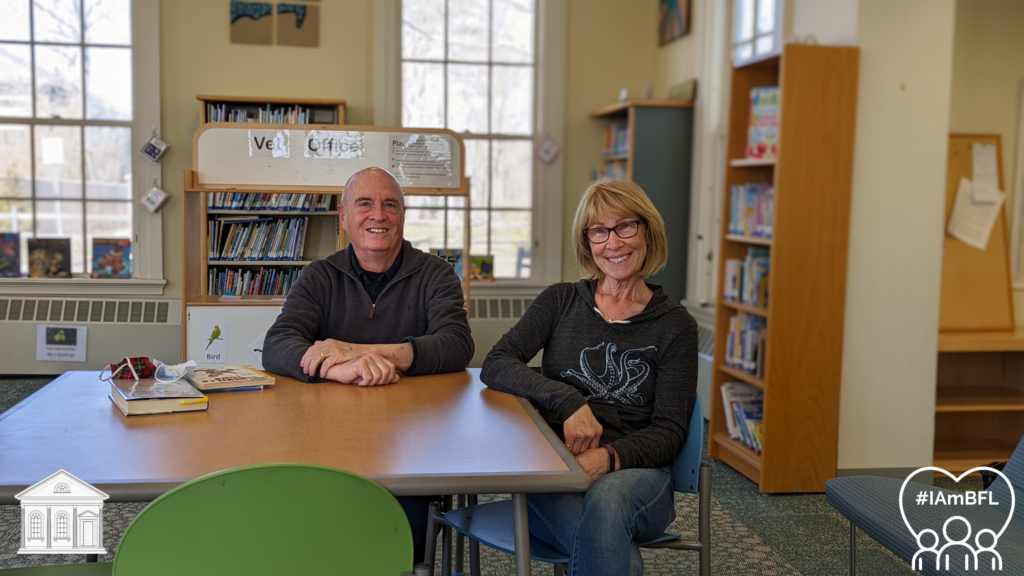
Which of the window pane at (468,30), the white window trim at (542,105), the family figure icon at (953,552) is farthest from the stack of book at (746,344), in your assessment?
the window pane at (468,30)

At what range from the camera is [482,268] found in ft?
20.3

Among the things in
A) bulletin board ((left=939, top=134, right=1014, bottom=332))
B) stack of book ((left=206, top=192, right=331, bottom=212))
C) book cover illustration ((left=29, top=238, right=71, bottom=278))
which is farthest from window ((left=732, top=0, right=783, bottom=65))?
book cover illustration ((left=29, top=238, right=71, bottom=278))

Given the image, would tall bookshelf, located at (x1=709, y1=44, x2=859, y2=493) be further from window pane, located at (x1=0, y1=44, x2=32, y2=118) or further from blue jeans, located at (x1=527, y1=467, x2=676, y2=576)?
window pane, located at (x1=0, y1=44, x2=32, y2=118)

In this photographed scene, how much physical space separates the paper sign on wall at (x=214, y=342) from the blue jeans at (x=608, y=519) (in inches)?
101

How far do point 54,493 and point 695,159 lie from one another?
4.60 meters

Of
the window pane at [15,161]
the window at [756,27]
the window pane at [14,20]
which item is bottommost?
the window pane at [15,161]

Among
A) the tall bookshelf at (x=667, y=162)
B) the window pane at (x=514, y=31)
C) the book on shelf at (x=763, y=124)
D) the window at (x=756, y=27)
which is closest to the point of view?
the book on shelf at (x=763, y=124)

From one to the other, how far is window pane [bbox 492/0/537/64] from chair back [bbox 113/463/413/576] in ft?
17.4

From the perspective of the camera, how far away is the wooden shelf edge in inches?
143

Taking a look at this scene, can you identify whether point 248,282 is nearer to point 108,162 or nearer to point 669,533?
point 108,162

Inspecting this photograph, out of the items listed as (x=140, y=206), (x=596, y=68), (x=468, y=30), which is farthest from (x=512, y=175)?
(x=140, y=206)

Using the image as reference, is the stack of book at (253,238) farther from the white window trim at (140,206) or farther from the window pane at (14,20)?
the window pane at (14,20)

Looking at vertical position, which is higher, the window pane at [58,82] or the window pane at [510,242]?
the window pane at [58,82]
